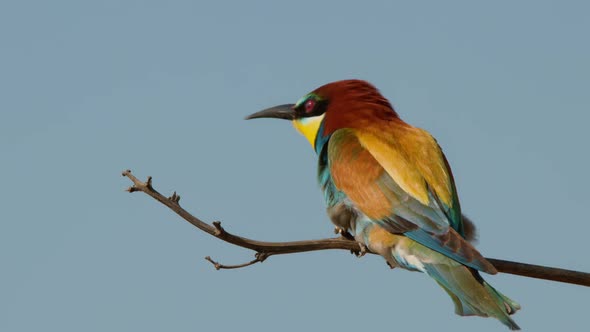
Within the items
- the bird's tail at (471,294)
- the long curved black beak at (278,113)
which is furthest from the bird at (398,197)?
the long curved black beak at (278,113)

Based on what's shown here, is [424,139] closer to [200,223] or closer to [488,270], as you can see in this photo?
[488,270]

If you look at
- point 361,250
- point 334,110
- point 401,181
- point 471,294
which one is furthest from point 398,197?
point 334,110

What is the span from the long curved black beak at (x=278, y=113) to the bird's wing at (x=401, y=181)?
21.5 inches

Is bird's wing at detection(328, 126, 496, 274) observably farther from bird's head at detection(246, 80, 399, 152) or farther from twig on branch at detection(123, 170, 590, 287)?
twig on branch at detection(123, 170, 590, 287)

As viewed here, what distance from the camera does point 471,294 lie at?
2631mm

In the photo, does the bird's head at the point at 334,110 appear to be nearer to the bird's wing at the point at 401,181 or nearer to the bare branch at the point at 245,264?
the bird's wing at the point at 401,181

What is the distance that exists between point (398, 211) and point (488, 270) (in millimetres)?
572

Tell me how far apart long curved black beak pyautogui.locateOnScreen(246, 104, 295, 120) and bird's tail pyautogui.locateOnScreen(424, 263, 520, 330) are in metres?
1.26

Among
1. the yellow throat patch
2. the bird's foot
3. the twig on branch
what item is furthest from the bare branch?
the yellow throat patch

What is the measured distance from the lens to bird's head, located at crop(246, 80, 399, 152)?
347 centimetres

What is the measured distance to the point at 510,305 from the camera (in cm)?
254

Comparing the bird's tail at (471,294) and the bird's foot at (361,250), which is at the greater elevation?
the bird's foot at (361,250)

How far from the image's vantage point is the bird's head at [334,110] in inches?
137

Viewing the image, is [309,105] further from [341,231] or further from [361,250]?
[361,250]
